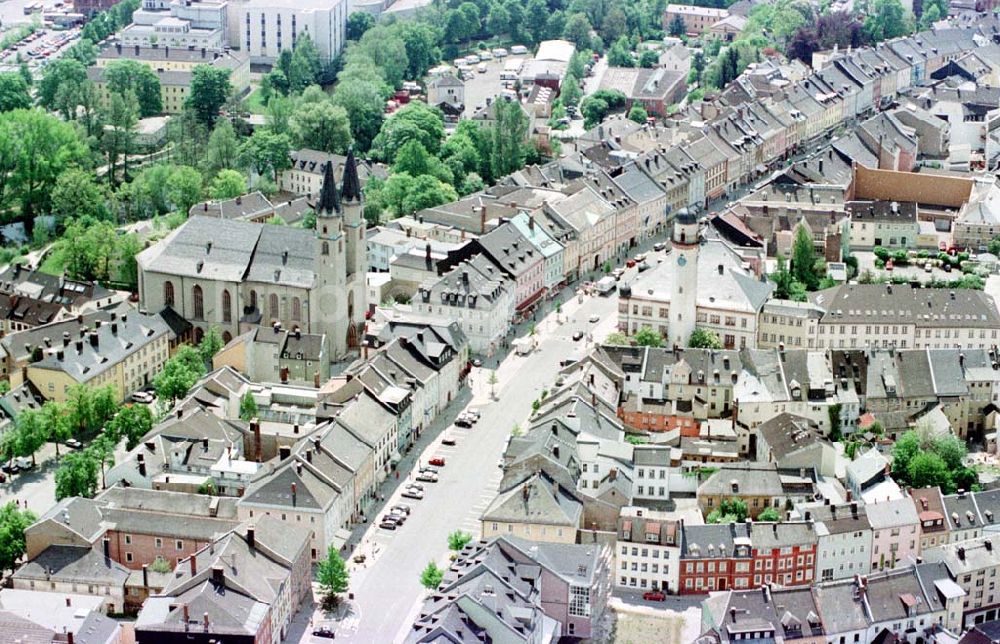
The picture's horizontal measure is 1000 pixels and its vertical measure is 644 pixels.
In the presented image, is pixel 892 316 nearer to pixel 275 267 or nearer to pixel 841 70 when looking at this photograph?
pixel 275 267

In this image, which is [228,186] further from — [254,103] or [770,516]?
[770,516]

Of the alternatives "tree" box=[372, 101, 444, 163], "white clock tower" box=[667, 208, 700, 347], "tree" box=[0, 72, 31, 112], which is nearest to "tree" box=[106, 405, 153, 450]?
"white clock tower" box=[667, 208, 700, 347]

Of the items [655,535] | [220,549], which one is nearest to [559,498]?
[655,535]

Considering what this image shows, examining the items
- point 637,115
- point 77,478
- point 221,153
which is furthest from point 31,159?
point 77,478

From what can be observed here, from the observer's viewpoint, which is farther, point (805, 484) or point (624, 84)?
point (624, 84)

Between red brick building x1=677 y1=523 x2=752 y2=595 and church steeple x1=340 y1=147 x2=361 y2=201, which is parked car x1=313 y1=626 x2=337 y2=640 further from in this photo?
church steeple x1=340 y1=147 x2=361 y2=201

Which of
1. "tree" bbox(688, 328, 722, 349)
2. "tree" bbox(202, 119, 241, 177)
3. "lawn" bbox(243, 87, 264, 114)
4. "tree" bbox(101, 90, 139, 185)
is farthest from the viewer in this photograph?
"lawn" bbox(243, 87, 264, 114)
